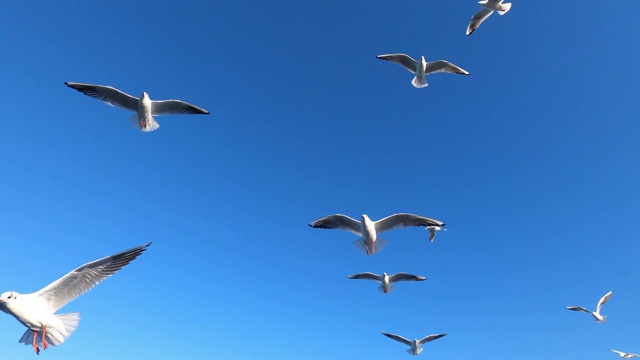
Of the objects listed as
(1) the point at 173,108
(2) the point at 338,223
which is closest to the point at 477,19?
(2) the point at 338,223

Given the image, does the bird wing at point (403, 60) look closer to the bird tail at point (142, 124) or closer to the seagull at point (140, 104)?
the seagull at point (140, 104)

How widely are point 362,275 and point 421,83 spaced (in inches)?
367

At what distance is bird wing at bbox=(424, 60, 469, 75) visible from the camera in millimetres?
19419

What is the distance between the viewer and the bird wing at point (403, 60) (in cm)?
1892

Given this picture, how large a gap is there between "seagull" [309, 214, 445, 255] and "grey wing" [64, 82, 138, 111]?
786cm

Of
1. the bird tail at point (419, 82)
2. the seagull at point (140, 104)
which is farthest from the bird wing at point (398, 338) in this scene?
the seagull at point (140, 104)

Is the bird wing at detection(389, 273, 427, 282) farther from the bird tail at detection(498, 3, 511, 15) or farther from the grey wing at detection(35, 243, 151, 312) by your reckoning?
the grey wing at detection(35, 243, 151, 312)

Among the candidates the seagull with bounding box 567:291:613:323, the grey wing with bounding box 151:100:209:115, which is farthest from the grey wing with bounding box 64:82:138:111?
the seagull with bounding box 567:291:613:323

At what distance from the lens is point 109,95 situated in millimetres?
16328

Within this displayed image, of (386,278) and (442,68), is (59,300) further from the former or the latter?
(442,68)

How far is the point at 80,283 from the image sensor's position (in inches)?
389

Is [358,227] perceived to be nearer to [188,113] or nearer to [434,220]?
[434,220]

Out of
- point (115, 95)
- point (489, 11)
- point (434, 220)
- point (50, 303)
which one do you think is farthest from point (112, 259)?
point (489, 11)

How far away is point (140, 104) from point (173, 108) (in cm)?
119
